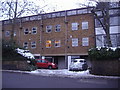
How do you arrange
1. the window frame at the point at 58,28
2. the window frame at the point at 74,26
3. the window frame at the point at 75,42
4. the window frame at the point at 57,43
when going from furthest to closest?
the window frame at the point at 58,28, the window frame at the point at 57,43, the window frame at the point at 74,26, the window frame at the point at 75,42

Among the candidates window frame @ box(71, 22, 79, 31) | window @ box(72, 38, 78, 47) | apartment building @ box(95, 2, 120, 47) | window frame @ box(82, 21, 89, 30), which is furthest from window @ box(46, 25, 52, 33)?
apartment building @ box(95, 2, 120, 47)

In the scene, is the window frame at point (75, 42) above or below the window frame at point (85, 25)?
below

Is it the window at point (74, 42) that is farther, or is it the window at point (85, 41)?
the window at point (74, 42)

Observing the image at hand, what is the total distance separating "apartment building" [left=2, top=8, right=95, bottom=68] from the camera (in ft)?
100

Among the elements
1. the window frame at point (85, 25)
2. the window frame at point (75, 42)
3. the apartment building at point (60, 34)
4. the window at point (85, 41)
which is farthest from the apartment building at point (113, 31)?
the window frame at point (75, 42)

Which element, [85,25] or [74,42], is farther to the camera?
[74,42]

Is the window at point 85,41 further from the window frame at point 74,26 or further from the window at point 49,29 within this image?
the window at point 49,29

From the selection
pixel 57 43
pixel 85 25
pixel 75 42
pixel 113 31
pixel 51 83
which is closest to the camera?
pixel 51 83

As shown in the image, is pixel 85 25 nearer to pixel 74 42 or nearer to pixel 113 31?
pixel 74 42

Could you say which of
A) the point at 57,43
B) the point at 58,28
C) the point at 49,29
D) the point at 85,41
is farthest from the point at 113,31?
the point at 49,29

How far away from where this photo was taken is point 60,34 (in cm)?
3275

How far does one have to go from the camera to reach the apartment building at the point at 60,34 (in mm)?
30609

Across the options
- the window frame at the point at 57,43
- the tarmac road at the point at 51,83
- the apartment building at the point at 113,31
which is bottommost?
the tarmac road at the point at 51,83

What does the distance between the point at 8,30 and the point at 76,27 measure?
1494cm
